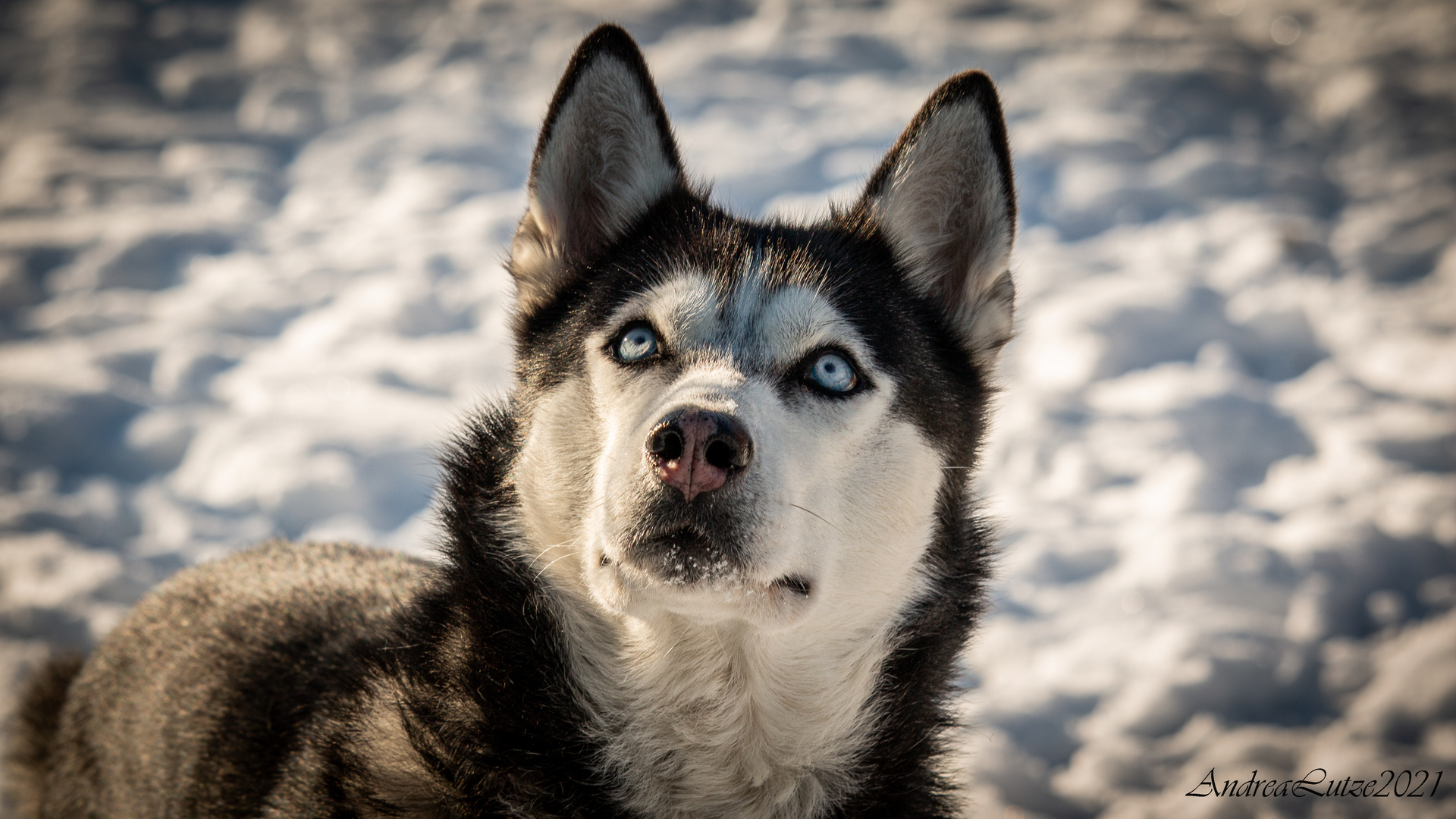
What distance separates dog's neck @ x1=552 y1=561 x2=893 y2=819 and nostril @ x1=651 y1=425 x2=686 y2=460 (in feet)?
1.47

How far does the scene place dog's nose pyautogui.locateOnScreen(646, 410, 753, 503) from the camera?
5.61ft

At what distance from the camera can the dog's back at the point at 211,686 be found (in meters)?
2.31

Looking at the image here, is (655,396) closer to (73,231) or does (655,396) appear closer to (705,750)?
(705,750)

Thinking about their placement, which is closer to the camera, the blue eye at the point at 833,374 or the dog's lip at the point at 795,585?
the dog's lip at the point at 795,585

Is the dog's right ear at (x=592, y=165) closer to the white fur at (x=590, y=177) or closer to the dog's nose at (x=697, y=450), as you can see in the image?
the white fur at (x=590, y=177)

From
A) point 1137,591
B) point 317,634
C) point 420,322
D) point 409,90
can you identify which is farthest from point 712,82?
point 317,634

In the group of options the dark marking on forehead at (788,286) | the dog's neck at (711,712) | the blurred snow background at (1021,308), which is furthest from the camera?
the blurred snow background at (1021,308)

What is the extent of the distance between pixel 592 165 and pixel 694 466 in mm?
1256

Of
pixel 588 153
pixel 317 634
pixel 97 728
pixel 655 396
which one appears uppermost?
pixel 588 153

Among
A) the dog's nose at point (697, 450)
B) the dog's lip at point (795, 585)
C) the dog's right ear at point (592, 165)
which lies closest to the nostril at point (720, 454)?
the dog's nose at point (697, 450)

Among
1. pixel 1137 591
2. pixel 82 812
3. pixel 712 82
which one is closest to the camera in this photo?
pixel 82 812

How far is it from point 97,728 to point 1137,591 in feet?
14.8

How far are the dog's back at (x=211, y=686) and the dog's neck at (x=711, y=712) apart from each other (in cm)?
67

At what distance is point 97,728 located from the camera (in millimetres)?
2746
